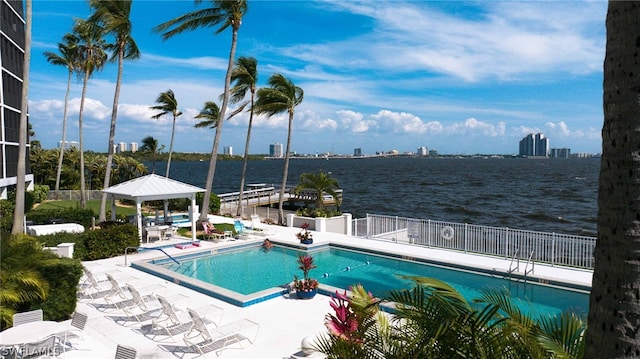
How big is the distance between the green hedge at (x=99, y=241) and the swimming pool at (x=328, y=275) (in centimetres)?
145

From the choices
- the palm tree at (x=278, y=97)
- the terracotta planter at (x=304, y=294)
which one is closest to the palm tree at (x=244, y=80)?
the palm tree at (x=278, y=97)

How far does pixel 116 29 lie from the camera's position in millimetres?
18984

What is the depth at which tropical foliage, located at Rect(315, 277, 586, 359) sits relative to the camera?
10.5 feet

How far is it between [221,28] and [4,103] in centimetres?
1592

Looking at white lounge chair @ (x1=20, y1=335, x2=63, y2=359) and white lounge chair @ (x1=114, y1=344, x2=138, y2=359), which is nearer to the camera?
white lounge chair @ (x1=114, y1=344, x2=138, y2=359)

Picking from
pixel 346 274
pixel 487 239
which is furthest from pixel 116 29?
pixel 487 239

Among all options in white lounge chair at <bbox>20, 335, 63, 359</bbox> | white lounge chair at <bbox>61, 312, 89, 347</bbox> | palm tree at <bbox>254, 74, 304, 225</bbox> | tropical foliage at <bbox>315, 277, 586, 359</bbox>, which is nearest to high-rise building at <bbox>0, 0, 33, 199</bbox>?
palm tree at <bbox>254, 74, 304, 225</bbox>

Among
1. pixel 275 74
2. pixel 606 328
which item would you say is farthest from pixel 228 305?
pixel 275 74

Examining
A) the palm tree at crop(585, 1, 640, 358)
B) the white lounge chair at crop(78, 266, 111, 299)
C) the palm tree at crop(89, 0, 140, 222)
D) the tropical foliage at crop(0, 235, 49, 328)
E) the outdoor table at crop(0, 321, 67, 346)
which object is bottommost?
the white lounge chair at crop(78, 266, 111, 299)

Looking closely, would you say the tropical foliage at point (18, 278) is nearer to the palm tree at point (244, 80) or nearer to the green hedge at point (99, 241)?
the green hedge at point (99, 241)

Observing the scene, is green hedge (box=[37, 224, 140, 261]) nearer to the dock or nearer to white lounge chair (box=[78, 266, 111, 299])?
white lounge chair (box=[78, 266, 111, 299])

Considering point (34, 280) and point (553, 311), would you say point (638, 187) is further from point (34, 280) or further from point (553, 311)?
point (553, 311)

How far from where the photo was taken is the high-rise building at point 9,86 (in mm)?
25500

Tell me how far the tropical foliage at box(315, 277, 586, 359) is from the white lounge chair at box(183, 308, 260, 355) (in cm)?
362
